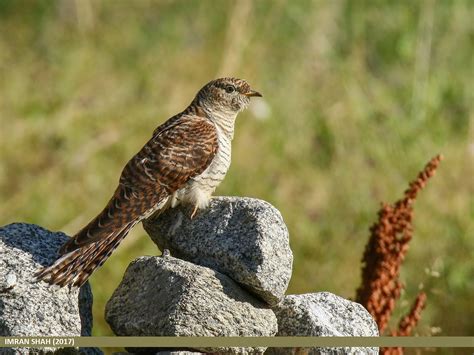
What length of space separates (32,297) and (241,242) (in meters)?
0.96

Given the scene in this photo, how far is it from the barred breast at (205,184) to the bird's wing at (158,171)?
0.04 m

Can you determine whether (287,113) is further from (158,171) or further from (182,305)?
(182,305)

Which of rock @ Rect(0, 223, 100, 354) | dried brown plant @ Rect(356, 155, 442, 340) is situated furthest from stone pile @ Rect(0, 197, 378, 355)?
dried brown plant @ Rect(356, 155, 442, 340)

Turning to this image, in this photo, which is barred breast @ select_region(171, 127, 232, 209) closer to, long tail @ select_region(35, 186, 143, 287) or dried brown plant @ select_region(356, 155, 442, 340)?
long tail @ select_region(35, 186, 143, 287)

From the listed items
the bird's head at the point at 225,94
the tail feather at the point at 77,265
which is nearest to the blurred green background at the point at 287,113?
the bird's head at the point at 225,94

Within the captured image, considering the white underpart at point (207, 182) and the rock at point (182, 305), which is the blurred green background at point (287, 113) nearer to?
the white underpart at point (207, 182)

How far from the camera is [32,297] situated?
14.5 feet

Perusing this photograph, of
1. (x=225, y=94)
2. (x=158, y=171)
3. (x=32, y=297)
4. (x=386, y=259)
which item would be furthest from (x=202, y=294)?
(x=386, y=259)

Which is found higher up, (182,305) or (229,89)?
(229,89)

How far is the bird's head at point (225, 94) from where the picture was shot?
549 centimetres

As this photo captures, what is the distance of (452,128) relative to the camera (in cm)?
991

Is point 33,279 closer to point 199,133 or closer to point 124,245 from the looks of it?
point 199,133

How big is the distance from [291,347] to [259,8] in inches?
269

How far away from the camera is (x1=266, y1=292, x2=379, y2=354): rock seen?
4645 millimetres
